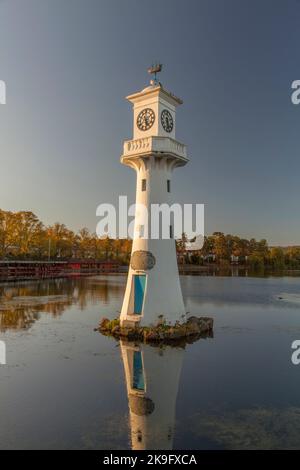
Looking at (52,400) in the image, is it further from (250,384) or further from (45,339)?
(45,339)

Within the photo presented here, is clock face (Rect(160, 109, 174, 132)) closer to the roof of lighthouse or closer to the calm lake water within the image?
the roof of lighthouse

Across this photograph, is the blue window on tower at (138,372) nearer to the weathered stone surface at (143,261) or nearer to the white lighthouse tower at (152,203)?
the white lighthouse tower at (152,203)

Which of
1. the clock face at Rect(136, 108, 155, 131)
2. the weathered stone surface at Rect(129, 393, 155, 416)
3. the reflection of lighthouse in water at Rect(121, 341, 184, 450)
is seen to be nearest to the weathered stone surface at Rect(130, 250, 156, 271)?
the reflection of lighthouse in water at Rect(121, 341, 184, 450)

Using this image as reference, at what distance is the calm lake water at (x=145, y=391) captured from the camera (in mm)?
8664

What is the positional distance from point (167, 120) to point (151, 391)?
516 inches

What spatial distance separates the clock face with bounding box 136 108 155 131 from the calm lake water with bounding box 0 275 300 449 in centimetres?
1072

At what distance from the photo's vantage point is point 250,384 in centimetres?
1262

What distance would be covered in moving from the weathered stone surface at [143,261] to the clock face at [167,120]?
6364 millimetres

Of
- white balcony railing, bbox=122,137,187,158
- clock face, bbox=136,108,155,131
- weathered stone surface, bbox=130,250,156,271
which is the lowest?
weathered stone surface, bbox=130,250,156,271

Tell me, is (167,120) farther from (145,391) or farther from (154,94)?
(145,391)

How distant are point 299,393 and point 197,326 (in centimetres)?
864

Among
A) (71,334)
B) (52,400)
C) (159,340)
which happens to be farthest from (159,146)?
(52,400)

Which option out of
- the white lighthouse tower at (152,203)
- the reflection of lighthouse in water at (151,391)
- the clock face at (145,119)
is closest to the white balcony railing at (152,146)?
the white lighthouse tower at (152,203)

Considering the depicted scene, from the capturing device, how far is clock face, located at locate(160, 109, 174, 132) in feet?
62.1
